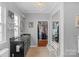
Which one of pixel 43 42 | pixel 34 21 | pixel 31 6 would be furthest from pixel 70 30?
pixel 43 42

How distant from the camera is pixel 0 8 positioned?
3850 millimetres

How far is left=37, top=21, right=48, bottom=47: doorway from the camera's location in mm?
8031

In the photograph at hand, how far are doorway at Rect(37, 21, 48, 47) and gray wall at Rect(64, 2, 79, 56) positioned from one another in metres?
4.03

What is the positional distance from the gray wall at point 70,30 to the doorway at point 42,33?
4035 mm

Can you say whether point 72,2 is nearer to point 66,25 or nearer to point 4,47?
point 66,25

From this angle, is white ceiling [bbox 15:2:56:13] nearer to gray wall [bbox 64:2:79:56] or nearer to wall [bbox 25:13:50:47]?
gray wall [bbox 64:2:79:56]

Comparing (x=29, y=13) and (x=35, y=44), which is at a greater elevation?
(x=29, y=13)

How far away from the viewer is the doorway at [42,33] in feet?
26.3

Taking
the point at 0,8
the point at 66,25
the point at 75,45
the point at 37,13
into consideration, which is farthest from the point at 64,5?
the point at 37,13

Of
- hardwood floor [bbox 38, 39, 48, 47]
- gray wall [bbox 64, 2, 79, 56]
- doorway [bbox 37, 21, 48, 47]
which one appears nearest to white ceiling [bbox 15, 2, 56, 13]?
gray wall [bbox 64, 2, 79, 56]

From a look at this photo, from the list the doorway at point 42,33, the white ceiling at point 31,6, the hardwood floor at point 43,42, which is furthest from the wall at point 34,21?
the white ceiling at point 31,6

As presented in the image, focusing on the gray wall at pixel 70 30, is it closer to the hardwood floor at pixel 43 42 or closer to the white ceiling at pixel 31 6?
the white ceiling at pixel 31 6

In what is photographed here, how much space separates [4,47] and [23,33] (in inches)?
147

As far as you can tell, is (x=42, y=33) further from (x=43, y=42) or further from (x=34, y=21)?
(x=34, y=21)
